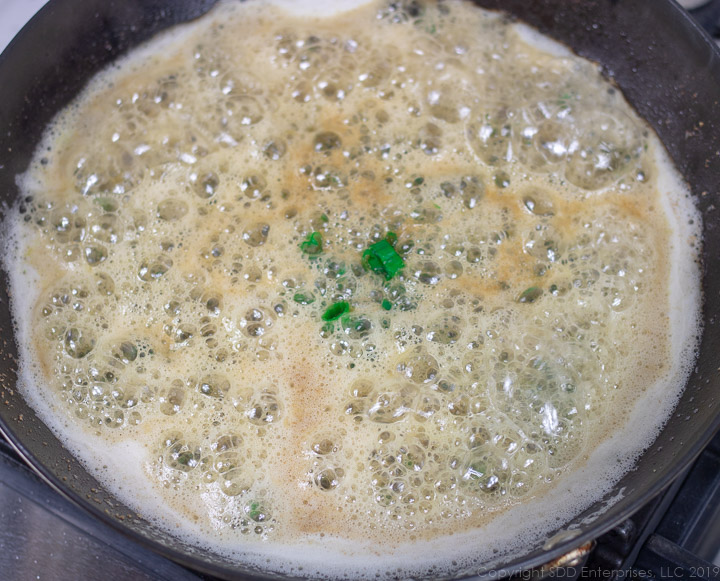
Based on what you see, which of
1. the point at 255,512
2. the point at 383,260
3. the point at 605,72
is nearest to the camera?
the point at 255,512

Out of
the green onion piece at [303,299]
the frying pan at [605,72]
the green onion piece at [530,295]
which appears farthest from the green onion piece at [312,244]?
the frying pan at [605,72]

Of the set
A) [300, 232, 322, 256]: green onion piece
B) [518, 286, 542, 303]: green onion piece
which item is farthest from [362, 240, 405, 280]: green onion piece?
[518, 286, 542, 303]: green onion piece

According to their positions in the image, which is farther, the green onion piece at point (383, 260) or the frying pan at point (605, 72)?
the green onion piece at point (383, 260)

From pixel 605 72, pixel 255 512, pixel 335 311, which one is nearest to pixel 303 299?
pixel 335 311

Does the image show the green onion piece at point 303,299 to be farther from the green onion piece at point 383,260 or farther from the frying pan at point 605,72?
the frying pan at point 605,72

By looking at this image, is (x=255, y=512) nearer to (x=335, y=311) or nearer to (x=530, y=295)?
(x=335, y=311)

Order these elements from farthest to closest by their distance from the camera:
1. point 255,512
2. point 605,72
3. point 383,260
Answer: point 605,72, point 383,260, point 255,512
